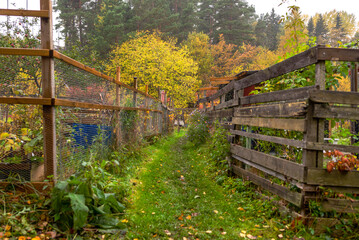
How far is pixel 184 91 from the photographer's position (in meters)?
21.7

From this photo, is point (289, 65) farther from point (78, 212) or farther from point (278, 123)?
point (78, 212)

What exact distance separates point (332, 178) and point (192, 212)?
78.4 inches

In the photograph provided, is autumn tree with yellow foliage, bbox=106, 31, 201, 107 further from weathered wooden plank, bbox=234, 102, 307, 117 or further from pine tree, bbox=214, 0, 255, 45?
pine tree, bbox=214, 0, 255, 45

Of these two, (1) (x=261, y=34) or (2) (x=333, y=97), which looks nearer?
(2) (x=333, y=97)

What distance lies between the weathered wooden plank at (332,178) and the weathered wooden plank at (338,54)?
128cm

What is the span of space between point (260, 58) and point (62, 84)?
3188 cm

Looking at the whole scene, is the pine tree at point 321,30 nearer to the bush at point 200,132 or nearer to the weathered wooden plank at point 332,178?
the bush at point 200,132

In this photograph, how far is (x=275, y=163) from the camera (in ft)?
11.7

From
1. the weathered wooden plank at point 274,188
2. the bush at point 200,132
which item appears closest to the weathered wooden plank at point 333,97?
the weathered wooden plank at point 274,188

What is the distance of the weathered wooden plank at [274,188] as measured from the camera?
3079mm

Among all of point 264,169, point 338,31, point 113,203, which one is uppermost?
point 338,31

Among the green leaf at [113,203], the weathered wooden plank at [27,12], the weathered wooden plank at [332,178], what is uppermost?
the weathered wooden plank at [27,12]

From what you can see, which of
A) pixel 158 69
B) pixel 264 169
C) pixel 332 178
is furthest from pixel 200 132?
pixel 158 69

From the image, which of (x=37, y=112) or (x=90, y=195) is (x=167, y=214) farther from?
(x=37, y=112)
